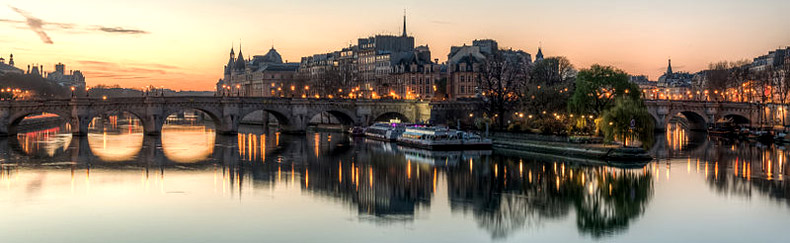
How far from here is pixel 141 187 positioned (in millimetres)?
52625

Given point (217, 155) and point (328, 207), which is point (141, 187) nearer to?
point (328, 207)

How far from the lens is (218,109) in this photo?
10588 centimetres

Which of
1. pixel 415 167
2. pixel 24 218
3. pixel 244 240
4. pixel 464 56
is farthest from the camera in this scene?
pixel 464 56

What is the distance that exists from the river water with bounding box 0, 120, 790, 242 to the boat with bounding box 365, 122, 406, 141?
63.3 ft

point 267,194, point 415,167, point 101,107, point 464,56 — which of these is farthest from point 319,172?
point 464,56

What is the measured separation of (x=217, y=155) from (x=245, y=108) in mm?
32099

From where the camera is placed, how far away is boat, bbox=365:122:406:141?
98.2m

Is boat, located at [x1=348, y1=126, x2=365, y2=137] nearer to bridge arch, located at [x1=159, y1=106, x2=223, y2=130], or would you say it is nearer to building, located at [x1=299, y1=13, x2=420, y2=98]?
bridge arch, located at [x1=159, y1=106, x2=223, y2=130]

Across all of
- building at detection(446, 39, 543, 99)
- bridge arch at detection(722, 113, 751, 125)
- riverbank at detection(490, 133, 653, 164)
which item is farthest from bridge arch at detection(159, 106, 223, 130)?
bridge arch at detection(722, 113, 751, 125)

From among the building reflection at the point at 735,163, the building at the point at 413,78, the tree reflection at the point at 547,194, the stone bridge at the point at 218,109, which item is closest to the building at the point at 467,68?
the building at the point at 413,78

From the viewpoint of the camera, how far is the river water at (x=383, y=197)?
38625mm

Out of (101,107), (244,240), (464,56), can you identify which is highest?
(464,56)

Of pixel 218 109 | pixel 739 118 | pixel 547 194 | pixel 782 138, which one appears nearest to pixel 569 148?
pixel 547 194

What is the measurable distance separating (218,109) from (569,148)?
49.0 meters
